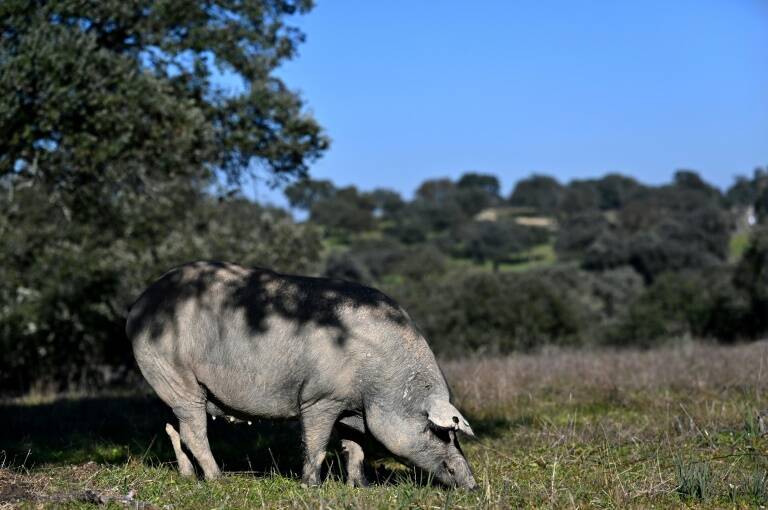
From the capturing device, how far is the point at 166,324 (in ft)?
27.6

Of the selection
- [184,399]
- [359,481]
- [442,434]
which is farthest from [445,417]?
[184,399]

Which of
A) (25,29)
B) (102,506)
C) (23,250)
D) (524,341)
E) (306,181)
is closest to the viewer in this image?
(102,506)

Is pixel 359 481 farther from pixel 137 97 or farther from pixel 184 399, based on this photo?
pixel 137 97

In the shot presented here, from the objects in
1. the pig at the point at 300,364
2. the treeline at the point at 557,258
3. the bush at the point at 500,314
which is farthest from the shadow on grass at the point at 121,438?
the bush at the point at 500,314

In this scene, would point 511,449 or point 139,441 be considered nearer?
point 511,449

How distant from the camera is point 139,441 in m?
10.3

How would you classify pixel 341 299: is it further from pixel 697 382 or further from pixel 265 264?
pixel 265 264

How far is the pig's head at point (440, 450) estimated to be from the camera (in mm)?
7750

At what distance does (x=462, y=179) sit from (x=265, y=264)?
458 ft

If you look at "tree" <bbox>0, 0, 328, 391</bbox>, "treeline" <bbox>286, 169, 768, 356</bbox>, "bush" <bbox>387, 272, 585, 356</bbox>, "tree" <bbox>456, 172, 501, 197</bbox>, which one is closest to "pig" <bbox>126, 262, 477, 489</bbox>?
"tree" <bbox>0, 0, 328, 391</bbox>

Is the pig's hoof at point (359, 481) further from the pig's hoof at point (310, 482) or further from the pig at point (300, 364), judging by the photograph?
the pig's hoof at point (310, 482)

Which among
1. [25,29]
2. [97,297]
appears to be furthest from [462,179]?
[25,29]

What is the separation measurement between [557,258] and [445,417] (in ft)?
256

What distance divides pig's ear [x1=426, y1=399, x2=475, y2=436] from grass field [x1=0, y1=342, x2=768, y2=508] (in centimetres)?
51
